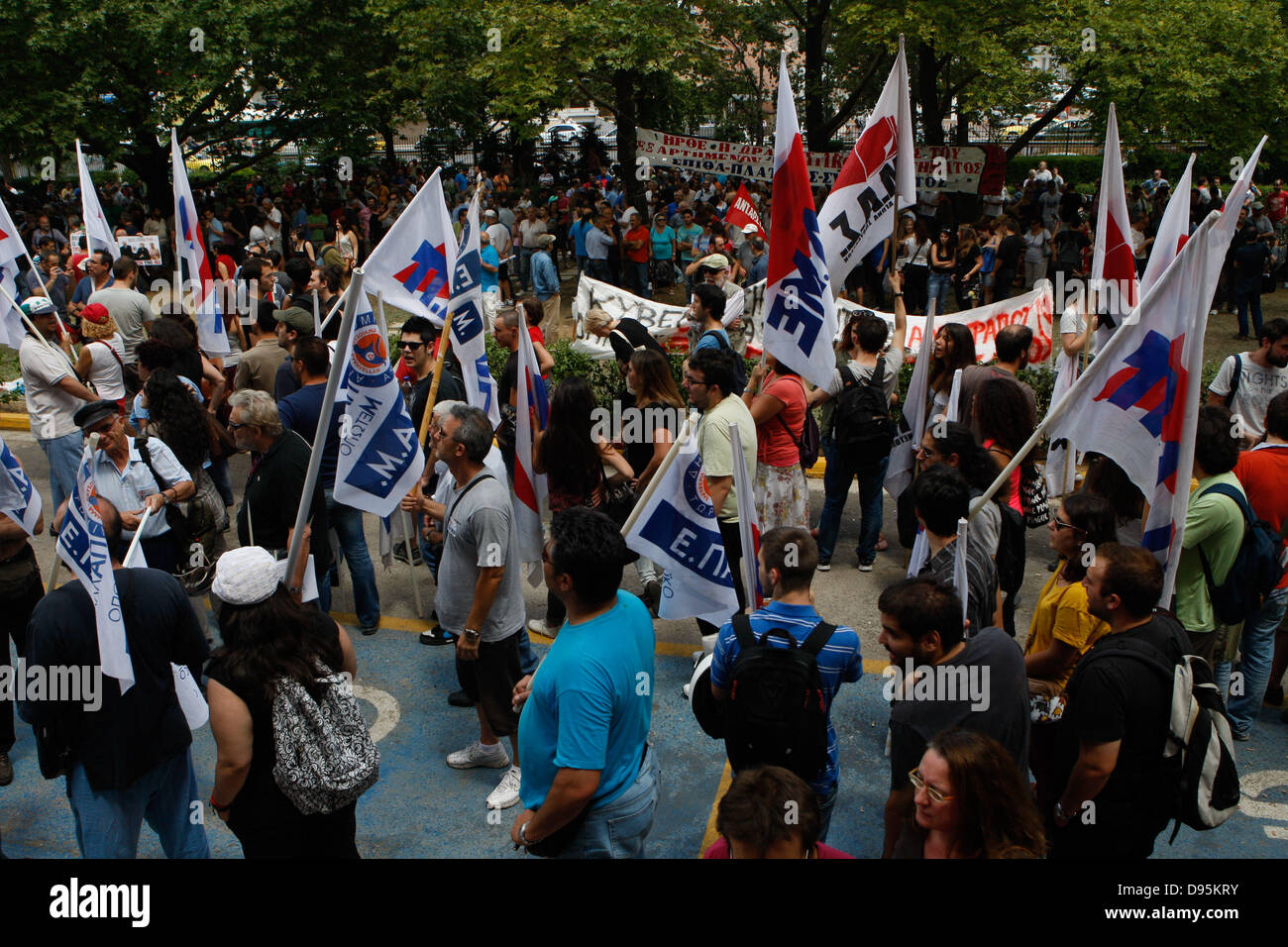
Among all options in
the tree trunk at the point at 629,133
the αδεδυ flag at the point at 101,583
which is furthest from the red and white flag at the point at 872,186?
the tree trunk at the point at 629,133

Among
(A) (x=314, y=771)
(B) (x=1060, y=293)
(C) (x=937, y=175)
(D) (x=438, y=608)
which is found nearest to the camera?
(A) (x=314, y=771)

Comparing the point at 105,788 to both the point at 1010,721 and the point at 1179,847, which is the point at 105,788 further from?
the point at 1179,847

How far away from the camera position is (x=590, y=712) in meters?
3.40

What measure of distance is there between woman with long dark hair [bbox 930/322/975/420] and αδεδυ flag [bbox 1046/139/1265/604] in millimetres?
2261

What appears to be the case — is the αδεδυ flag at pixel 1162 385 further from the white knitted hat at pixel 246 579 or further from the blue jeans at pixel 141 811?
the blue jeans at pixel 141 811

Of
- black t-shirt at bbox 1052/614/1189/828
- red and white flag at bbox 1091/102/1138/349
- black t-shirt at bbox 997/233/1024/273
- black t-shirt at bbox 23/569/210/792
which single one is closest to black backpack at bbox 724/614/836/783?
black t-shirt at bbox 1052/614/1189/828

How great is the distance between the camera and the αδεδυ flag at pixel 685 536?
485 cm

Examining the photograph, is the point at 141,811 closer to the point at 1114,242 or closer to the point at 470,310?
the point at 470,310

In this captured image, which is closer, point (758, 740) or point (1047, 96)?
point (758, 740)

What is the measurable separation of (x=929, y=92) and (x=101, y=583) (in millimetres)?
19647

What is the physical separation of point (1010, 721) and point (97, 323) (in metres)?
7.17

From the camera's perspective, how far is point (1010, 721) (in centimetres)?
372

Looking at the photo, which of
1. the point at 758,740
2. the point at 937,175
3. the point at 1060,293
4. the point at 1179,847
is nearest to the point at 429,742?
the point at 758,740

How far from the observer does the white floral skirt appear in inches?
264
